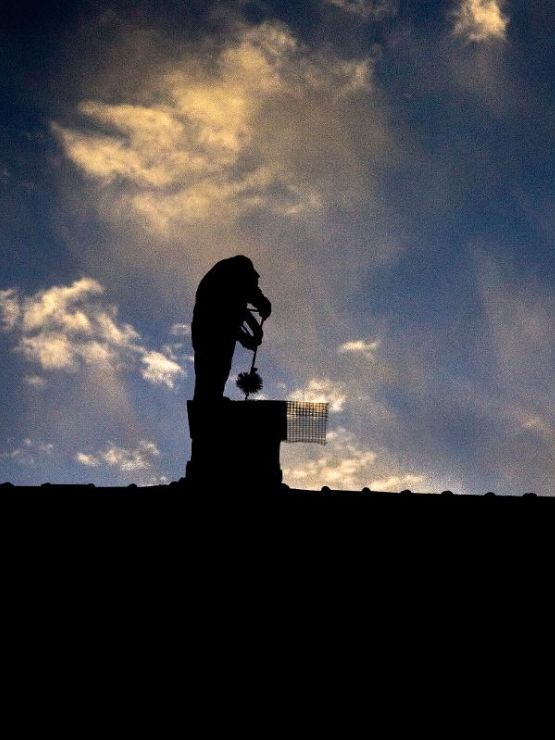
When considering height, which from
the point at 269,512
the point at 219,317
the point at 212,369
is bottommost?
the point at 269,512

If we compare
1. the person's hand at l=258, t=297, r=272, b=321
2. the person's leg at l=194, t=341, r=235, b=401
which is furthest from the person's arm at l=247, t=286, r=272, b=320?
the person's leg at l=194, t=341, r=235, b=401

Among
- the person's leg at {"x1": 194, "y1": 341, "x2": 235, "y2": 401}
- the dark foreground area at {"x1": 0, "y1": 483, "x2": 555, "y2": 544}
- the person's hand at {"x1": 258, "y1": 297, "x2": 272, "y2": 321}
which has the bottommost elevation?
the dark foreground area at {"x1": 0, "y1": 483, "x2": 555, "y2": 544}

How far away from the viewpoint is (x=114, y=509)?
5.65 meters

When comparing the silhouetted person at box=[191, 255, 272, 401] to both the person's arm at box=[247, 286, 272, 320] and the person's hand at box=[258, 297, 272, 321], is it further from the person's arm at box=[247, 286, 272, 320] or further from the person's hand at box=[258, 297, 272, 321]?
the person's hand at box=[258, 297, 272, 321]

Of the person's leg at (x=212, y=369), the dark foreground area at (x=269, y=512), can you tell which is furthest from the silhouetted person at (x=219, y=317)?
the dark foreground area at (x=269, y=512)

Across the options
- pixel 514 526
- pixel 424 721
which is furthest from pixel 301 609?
pixel 514 526

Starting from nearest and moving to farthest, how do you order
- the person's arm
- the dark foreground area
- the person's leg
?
1. the dark foreground area
2. the person's leg
3. the person's arm

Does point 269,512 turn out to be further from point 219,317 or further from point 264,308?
point 264,308

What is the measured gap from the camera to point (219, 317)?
7.38 meters

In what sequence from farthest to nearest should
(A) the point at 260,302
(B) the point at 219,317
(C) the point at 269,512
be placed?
1. (A) the point at 260,302
2. (B) the point at 219,317
3. (C) the point at 269,512

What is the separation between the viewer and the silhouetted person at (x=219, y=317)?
723 cm

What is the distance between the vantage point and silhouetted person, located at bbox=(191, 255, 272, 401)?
23.7 feet

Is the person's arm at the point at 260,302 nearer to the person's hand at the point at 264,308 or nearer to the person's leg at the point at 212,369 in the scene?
the person's hand at the point at 264,308

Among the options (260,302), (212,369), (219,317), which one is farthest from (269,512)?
(260,302)
